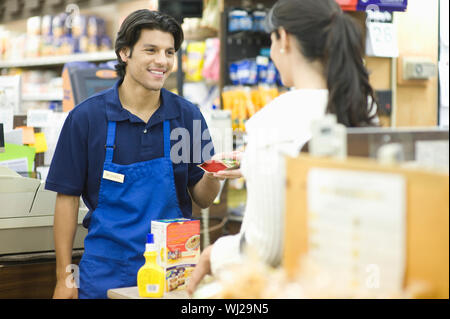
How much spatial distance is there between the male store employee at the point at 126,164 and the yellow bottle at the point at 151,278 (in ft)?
1.60

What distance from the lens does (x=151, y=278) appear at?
1.73 metres

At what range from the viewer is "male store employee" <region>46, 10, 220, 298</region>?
2.25m

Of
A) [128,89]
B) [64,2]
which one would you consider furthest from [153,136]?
[64,2]

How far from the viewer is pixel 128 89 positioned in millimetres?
2432

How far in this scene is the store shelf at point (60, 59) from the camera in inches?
248

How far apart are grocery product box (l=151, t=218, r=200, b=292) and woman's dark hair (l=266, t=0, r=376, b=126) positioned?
0.65m

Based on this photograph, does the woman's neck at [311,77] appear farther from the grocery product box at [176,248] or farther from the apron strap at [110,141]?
the apron strap at [110,141]

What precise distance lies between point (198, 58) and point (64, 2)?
290 cm

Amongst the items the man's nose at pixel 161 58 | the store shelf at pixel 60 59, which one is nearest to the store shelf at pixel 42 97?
the store shelf at pixel 60 59

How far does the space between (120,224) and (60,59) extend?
16.5ft

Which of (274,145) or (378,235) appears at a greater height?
(274,145)

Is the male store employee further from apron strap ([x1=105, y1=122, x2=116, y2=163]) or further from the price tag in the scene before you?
the price tag
